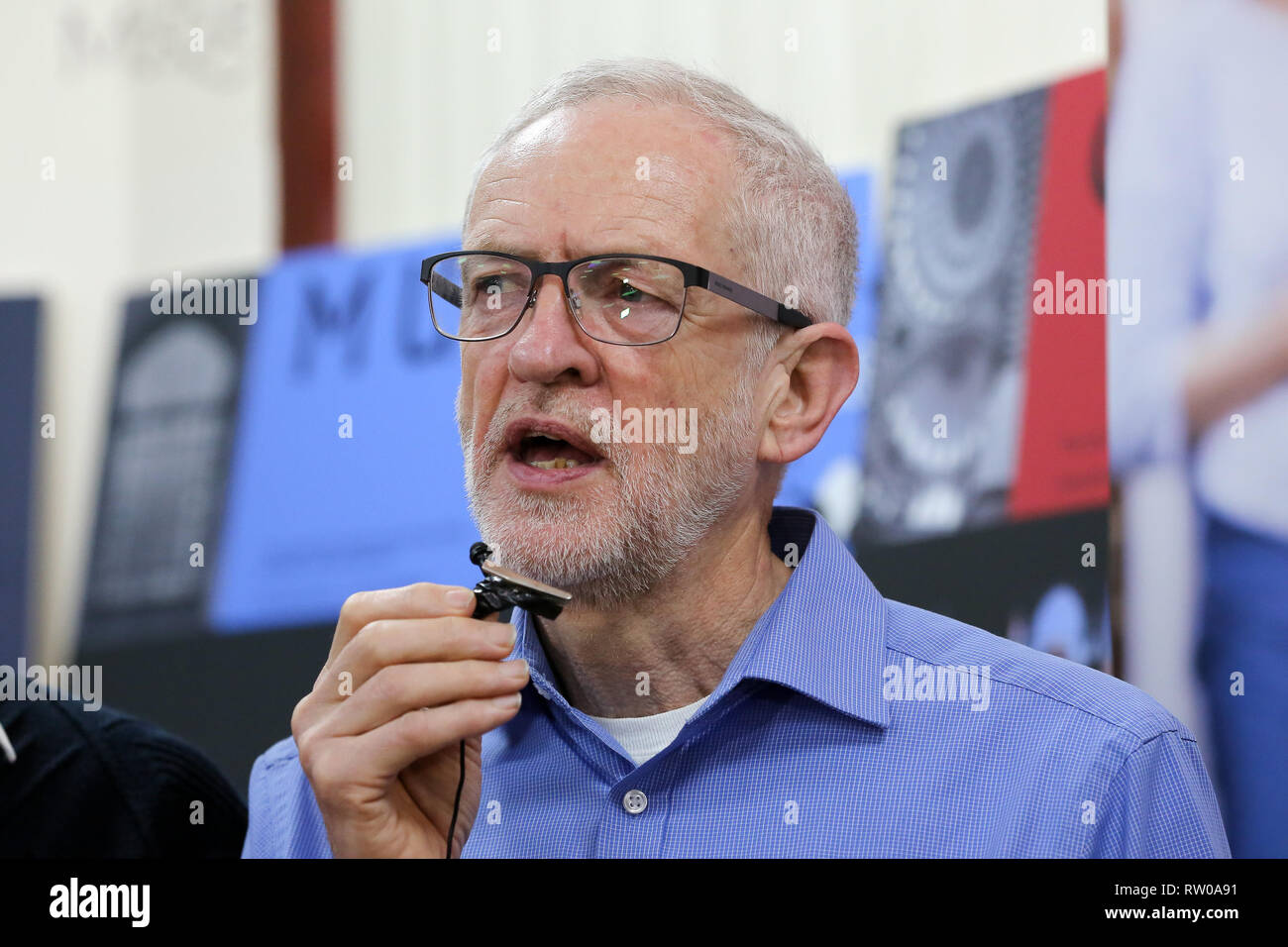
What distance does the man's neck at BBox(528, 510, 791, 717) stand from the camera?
148 centimetres

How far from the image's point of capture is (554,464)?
1440 mm

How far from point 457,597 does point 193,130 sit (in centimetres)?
353

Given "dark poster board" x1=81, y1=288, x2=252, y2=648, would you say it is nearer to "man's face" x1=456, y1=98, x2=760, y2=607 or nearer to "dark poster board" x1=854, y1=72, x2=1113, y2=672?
"dark poster board" x1=854, y1=72, x2=1113, y2=672

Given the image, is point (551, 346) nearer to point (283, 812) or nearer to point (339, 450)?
point (283, 812)

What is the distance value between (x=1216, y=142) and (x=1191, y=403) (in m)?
0.52

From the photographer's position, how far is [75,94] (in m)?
4.37

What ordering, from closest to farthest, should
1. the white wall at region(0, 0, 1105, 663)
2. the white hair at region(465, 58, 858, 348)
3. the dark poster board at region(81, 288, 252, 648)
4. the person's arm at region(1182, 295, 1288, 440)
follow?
the white hair at region(465, 58, 858, 348) → the person's arm at region(1182, 295, 1288, 440) → the white wall at region(0, 0, 1105, 663) → the dark poster board at region(81, 288, 252, 648)

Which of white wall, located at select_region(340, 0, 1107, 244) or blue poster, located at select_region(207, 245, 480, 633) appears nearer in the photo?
white wall, located at select_region(340, 0, 1107, 244)

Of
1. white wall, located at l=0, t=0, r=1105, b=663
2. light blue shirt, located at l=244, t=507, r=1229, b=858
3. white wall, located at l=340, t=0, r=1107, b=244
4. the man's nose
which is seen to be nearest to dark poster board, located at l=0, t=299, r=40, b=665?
white wall, located at l=0, t=0, r=1105, b=663

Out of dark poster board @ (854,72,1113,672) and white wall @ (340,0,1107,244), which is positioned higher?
white wall @ (340,0,1107,244)

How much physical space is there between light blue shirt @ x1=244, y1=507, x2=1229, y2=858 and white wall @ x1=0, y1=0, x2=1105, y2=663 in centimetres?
215

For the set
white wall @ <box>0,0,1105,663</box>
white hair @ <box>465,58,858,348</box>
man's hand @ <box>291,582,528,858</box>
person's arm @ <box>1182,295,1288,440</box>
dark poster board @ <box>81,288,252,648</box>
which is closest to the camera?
man's hand @ <box>291,582,528,858</box>

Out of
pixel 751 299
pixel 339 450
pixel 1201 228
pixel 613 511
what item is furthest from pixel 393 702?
pixel 339 450
